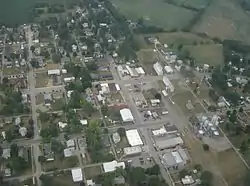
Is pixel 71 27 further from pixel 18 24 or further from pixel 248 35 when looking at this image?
pixel 248 35

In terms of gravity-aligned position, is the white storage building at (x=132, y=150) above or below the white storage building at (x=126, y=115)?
below

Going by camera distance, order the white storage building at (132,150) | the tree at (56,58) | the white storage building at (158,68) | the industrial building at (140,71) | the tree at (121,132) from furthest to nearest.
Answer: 1. the tree at (56,58)
2. the white storage building at (158,68)
3. the industrial building at (140,71)
4. the tree at (121,132)
5. the white storage building at (132,150)

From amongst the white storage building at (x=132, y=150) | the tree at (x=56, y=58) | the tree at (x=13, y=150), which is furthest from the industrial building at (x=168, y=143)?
the tree at (x=56, y=58)

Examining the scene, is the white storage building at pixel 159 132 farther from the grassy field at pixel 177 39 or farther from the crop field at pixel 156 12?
the crop field at pixel 156 12

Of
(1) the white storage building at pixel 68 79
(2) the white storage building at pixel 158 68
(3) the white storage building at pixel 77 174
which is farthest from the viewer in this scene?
(2) the white storage building at pixel 158 68

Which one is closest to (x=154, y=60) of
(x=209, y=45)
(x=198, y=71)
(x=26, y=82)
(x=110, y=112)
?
(x=198, y=71)

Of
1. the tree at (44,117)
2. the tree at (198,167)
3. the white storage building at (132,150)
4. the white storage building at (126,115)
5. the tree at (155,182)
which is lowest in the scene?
the tree at (155,182)

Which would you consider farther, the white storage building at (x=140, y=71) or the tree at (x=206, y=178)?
the white storage building at (x=140, y=71)
